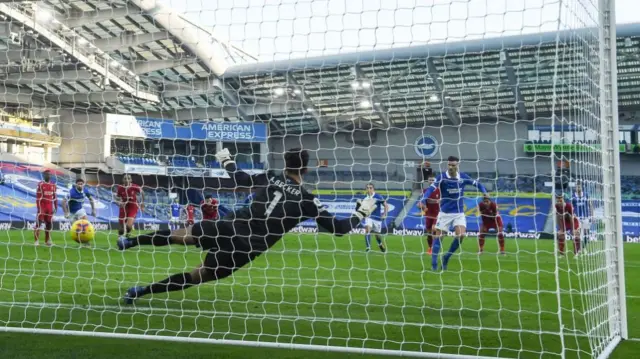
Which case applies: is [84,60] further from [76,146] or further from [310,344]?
[310,344]

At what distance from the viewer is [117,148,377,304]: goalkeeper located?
4.95 m

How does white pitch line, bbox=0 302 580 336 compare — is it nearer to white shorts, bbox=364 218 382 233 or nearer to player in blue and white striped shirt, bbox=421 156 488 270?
player in blue and white striped shirt, bbox=421 156 488 270

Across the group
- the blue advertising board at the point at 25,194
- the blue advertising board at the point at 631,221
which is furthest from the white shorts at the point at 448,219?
the blue advertising board at the point at 631,221

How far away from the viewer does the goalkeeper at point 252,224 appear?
495 cm

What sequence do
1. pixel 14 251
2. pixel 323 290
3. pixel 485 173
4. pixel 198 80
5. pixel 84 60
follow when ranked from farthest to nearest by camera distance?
pixel 485 173 → pixel 84 60 → pixel 198 80 → pixel 14 251 → pixel 323 290

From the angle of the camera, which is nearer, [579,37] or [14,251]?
[579,37]

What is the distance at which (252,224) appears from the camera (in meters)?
5.12

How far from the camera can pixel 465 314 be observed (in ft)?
18.6

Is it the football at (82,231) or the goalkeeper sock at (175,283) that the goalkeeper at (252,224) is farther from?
the football at (82,231)

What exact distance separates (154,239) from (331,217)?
1487 millimetres

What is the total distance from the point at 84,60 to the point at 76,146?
2903mm

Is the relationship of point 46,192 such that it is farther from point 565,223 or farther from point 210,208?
point 565,223

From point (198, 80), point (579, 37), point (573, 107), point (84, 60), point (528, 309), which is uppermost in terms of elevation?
point (84, 60)

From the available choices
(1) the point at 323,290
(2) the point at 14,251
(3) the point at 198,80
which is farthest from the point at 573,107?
(2) the point at 14,251
